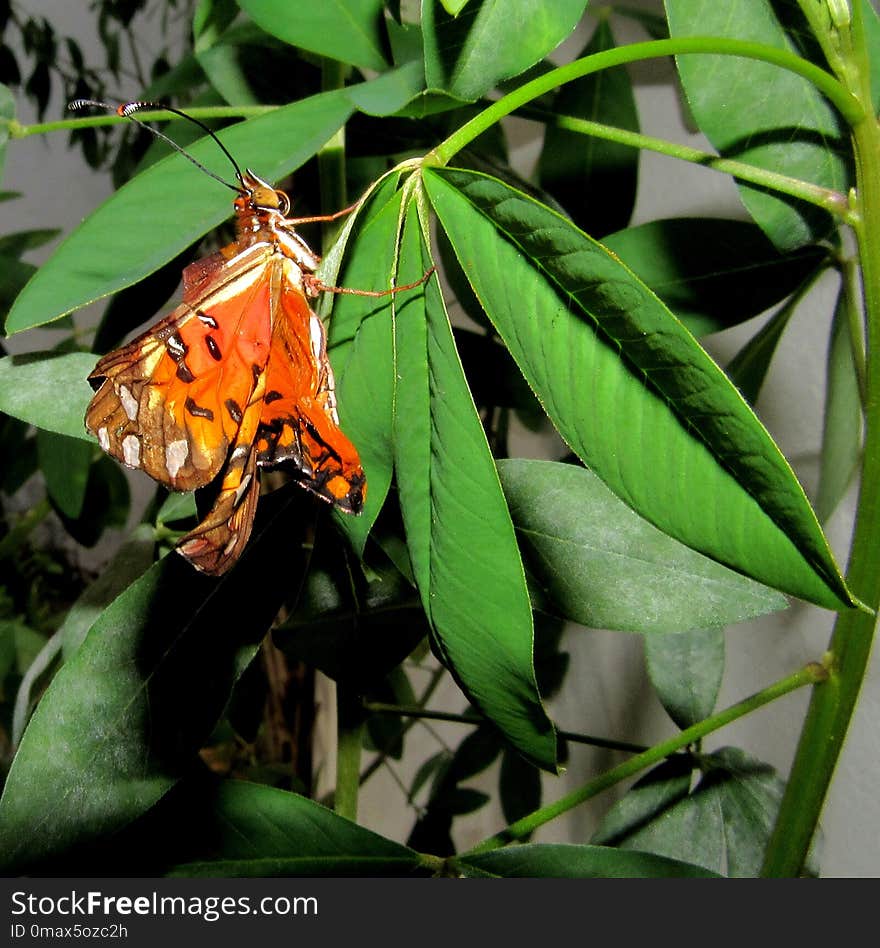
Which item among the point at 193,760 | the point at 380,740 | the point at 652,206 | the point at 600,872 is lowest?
the point at 380,740

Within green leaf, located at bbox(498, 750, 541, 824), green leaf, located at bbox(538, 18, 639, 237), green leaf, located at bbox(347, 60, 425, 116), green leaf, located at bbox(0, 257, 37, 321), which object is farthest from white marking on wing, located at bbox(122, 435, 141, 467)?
green leaf, located at bbox(498, 750, 541, 824)

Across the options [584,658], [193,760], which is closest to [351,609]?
[193,760]

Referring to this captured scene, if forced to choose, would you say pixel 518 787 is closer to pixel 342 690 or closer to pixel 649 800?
pixel 649 800

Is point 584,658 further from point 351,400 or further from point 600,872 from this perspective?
point 351,400

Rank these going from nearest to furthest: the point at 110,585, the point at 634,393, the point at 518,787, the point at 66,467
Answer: the point at 634,393 < the point at 110,585 < the point at 66,467 < the point at 518,787

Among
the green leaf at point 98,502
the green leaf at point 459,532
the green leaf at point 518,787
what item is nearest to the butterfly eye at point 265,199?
the green leaf at point 459,532

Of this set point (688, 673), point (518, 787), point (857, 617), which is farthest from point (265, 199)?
point (518, 787)

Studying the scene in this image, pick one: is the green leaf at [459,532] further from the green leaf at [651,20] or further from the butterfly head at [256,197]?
the green leaf at [651,20]

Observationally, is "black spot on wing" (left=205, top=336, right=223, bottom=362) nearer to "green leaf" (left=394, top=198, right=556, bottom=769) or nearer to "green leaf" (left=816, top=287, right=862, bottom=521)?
"green leaf" (left=394, top=198, right=556, bottom=769)
